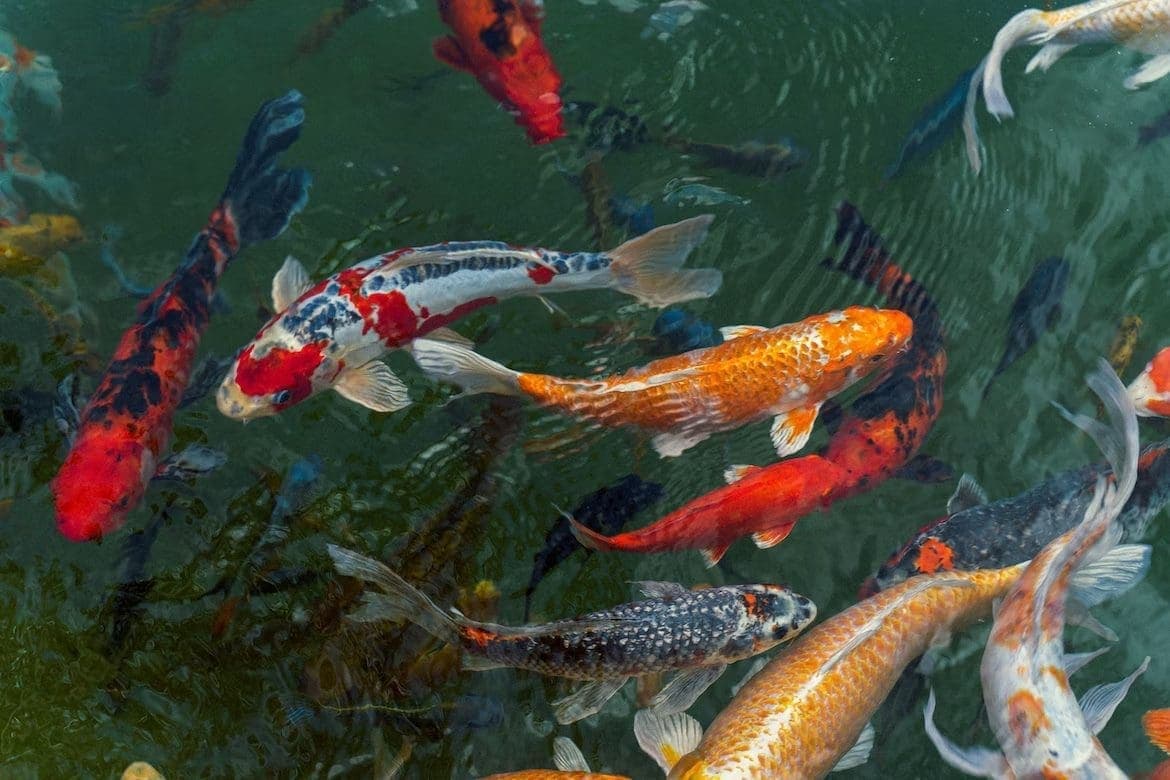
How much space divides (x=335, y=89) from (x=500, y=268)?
194cm

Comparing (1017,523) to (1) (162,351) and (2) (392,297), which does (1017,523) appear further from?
(1) (162,351)

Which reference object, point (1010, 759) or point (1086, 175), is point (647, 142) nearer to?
point (1086, 175)

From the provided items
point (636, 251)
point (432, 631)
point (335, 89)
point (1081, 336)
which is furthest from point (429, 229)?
point (1081, 336)

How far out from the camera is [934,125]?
5465mm

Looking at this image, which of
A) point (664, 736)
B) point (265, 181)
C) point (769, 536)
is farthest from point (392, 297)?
point (664, 736)

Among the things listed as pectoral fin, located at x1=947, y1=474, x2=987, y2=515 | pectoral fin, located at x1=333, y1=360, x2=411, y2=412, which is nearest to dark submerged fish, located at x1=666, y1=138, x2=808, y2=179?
pectoral fin, located at x1=947, y1=474, x2=987, y2=515

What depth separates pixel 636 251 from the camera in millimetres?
4371

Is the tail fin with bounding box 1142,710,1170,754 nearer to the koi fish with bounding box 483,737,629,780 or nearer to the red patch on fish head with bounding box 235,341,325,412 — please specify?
the koi fish with bounding box 483,737,629,780

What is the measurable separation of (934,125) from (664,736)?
11.5 ft

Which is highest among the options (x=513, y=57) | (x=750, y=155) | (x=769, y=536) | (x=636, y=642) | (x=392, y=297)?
(x=513, y=57)

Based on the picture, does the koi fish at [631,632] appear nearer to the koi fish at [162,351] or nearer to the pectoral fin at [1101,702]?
the koi fish at [162,351]

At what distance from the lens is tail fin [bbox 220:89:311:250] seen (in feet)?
15.7

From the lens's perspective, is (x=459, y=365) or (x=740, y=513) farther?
(x=740, y=513)

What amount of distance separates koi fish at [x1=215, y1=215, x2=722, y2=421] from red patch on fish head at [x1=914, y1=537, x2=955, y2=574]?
4.81ft
